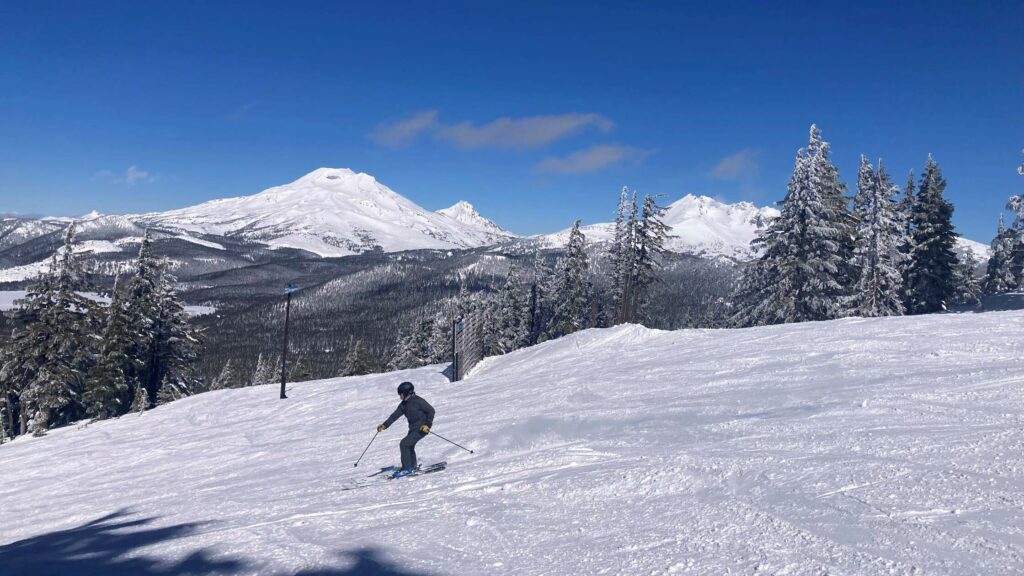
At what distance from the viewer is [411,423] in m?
10.8

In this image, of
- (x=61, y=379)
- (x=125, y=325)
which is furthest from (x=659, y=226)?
(x=61, y=379)

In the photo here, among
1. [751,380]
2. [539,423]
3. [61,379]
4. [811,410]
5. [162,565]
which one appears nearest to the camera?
[162,565]

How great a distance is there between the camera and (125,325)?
1293 inches

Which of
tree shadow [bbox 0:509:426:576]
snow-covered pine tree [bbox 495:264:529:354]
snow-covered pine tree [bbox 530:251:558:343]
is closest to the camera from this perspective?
tree shadow [bbox 0:509:426:576]

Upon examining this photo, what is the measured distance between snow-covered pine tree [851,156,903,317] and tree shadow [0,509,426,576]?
3477 centimetres

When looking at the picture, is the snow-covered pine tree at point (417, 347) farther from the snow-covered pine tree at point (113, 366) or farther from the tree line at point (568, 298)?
the snow-covered pine tree at point (113, 366)

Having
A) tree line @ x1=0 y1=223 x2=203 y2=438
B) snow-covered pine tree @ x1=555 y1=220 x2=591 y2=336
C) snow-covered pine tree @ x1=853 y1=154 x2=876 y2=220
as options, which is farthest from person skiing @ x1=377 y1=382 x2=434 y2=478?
snow-covered pine tree @ x1=853 y1=154 x2=876 y2=220

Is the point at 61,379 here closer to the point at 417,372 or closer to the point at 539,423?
the point at 417,372

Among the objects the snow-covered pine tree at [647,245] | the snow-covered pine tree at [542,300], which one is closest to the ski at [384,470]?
the snow-covered pine tree at [647,245]

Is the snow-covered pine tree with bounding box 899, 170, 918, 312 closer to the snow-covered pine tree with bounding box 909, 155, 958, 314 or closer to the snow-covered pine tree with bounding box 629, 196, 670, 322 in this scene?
the snow-covered pine tree with bounding box 909, 155, 958, 314

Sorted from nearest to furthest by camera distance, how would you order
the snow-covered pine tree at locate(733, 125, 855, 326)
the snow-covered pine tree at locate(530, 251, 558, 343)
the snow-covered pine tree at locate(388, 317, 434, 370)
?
the snow-covered pine tree at locate(733, 125, 855, 326) < the snow-covered pine tree at locate(530, 251, 558, 343) < the snow-covered pine tree at locate(388, 317, 434, 370)

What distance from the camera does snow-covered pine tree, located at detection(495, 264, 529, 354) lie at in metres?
52.6

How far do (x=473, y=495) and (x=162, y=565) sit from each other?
148 inches

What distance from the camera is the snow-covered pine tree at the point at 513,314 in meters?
52.6
